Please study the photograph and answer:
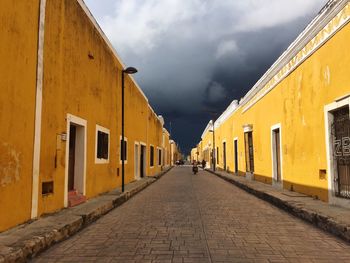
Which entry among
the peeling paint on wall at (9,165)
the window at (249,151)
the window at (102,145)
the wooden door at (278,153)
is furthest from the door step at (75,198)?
the window at (249,151)

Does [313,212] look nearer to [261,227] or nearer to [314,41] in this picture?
[261,227]

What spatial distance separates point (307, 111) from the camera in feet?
36.2

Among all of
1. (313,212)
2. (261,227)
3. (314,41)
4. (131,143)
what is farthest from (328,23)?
(131,143)

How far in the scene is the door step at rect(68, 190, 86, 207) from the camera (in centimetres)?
939

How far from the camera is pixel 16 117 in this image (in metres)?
6.33

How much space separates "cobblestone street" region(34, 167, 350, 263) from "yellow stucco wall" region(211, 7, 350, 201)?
6.99 ft

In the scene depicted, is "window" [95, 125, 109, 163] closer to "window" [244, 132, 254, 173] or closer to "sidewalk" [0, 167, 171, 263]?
"sidewalk" [0, 167, 171, 263]

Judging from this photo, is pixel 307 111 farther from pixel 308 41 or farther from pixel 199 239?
pixel 199 239

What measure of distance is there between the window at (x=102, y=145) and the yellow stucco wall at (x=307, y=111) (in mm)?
6338

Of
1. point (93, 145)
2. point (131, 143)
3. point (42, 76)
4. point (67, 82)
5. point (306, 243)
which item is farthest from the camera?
point (131, 143)

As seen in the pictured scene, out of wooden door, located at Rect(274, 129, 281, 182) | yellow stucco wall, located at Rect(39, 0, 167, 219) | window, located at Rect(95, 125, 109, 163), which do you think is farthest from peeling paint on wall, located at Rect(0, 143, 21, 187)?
wooden door, located at Rect(274, 129, 281, 182)

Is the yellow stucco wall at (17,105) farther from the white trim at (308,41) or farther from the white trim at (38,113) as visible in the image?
the white trim at (308,41)

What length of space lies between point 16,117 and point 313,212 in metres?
6.17

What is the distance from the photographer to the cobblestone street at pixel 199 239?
5.29 m
